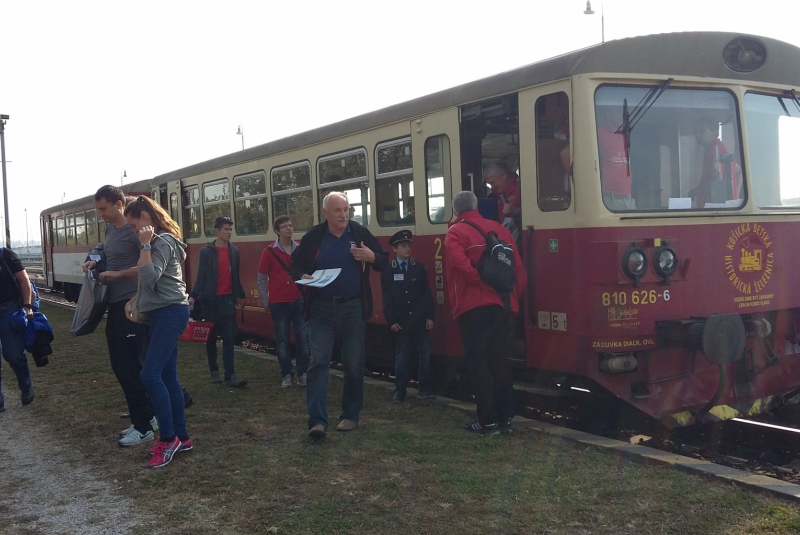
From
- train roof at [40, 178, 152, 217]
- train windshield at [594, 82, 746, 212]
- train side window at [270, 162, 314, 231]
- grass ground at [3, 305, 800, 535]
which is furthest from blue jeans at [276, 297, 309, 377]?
train roof at [40, 178, 152, 217]

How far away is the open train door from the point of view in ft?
23.8

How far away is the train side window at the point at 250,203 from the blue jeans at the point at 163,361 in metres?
5.43

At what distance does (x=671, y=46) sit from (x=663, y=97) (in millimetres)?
395

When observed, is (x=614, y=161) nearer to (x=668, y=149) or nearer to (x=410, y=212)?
(x=668, y=149)

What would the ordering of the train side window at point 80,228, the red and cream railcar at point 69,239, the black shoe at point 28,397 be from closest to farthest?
the black shoe at point 28,397 → the red and cream railcar at point 69,239 → the train side window at point 80,228

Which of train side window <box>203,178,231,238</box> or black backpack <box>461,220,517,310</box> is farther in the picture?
train side window <box>203,178,231,238</box>

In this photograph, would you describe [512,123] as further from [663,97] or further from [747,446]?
[747,446]

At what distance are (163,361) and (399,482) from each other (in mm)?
1849

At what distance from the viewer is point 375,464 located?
534 centimetres

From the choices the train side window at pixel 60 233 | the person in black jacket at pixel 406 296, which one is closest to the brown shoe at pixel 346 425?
the person in black jacket at pixel 406 296

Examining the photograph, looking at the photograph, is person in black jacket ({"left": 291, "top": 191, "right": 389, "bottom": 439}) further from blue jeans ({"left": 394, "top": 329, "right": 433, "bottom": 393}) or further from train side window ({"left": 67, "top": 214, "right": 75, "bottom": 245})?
train side window ({"left": 67, "top": 214, "right": 75, "bottom": 245})

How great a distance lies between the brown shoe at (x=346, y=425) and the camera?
621 centimetres

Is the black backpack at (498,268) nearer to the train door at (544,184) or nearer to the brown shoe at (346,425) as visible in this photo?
the train door at (544,184)

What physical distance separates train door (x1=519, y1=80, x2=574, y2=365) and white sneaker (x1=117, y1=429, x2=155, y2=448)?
10.1ft
